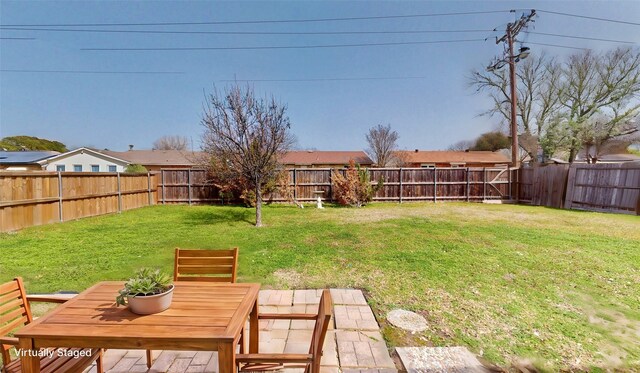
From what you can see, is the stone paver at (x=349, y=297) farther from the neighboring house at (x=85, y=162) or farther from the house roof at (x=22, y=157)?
the house roof at (x=22, y=157)

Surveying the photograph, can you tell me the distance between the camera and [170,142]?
142 ft

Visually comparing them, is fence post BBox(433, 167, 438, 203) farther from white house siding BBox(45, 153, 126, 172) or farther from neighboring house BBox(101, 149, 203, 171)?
white house siding BBox(45, 153, 126, 172)

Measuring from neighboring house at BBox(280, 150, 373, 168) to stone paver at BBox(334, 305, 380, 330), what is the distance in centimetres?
2584

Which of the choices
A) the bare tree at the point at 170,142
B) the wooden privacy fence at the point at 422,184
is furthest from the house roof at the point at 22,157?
the wooden privacy fence at the point at 422,184

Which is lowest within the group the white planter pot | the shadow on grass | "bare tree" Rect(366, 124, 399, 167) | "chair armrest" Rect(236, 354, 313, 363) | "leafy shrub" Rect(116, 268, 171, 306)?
the shadow on grass

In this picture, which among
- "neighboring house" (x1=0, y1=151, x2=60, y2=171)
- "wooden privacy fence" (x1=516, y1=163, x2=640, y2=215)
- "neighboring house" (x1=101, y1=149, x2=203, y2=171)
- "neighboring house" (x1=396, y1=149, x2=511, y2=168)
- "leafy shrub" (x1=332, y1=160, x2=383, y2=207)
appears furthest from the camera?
"neighboring house" (x1=396, y1=149, x2=511, y2=168)

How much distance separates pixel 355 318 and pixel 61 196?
33.8ft

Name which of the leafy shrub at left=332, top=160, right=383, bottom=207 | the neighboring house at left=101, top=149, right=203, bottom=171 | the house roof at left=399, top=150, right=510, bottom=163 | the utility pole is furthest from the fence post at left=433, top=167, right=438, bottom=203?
the neighboring house at left=101, top=149, right=203, bottom=171

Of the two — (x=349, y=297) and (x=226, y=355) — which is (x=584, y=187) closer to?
(x=349, y=297)

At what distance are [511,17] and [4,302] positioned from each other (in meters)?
18.7

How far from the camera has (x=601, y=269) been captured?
14.6 feet

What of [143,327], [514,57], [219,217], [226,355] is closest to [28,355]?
[143,327]

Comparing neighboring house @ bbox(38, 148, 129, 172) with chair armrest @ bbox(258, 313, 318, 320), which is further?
neighboring house @ bbox(38, 148, 129, 172)

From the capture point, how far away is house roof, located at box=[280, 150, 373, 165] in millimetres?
29844
